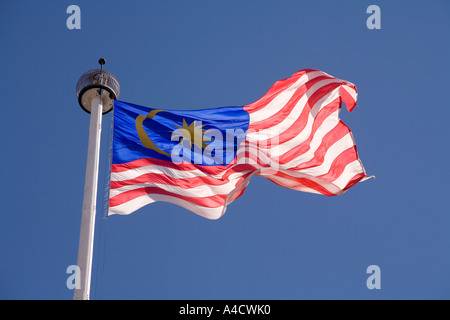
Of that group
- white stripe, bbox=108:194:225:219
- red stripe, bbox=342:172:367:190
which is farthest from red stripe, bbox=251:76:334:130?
white stripe, bbox=108:194:225:219

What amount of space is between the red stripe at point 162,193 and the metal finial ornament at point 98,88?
113 inches

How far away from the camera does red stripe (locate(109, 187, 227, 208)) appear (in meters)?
18.4

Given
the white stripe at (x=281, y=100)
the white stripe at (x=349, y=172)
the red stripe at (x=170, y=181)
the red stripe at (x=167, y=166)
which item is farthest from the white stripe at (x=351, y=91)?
the red stripe at (x=170, y=181)

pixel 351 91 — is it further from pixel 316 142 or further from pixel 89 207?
pixel 89 207

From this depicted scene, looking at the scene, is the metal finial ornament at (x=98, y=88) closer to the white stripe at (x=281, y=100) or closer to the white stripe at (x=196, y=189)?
the white stripe at (x=196, y=189)

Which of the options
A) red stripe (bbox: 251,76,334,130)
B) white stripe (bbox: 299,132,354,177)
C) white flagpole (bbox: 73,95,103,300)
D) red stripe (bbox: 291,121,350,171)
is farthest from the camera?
red stripe (bbox: 251,76,334,130)

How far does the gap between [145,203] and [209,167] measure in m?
2.62

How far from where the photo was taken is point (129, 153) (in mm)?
19438

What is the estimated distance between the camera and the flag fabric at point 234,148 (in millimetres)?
19375

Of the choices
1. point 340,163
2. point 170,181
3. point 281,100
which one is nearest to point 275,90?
point 281,100

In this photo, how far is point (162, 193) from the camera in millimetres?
19312

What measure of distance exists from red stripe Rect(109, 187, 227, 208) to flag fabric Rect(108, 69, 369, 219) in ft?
0.09

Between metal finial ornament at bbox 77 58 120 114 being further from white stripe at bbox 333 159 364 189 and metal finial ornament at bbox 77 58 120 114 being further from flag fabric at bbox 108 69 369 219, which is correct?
white stripe at bbox 333 159 364 189
